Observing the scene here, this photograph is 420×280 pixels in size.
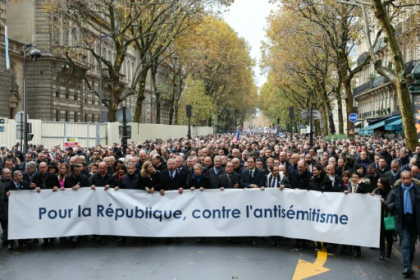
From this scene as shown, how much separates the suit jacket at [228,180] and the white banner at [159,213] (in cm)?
57

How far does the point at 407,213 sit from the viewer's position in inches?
318

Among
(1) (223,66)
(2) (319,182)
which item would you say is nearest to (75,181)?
(2) (319,182)

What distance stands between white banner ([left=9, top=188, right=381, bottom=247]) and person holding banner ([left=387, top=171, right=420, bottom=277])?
1.70 m

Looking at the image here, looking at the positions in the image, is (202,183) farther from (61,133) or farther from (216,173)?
(61,133)

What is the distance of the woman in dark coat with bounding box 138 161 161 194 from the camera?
996 centimetres

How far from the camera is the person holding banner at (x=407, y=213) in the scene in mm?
8031

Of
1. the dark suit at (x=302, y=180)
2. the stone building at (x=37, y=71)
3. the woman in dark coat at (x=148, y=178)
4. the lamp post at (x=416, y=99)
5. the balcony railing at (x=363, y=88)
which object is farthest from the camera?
the balcony railing at (x=363, y=88)

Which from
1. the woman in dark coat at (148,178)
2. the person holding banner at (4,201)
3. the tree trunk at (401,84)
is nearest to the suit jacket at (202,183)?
the woman in dark coat at (148,178)

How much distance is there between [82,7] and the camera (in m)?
→ 28.2

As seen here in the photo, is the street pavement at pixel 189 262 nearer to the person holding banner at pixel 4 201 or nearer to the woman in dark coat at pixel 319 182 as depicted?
the person holding banner at pixel 4 201

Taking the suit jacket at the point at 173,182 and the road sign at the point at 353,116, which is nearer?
the suit jacket at the point at 173,182

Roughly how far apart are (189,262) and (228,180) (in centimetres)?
243

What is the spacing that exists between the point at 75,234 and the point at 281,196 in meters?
3.70

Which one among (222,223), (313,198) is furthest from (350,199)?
(222,223)
